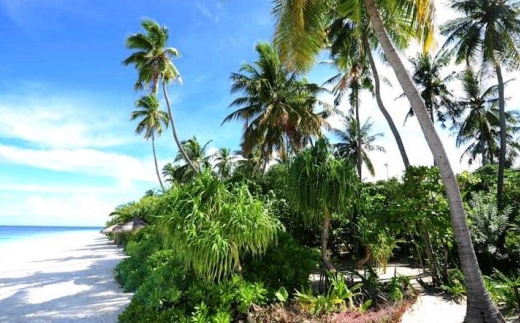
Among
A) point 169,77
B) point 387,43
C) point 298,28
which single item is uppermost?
point 169,77

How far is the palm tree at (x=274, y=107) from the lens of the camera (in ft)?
A: 60.6

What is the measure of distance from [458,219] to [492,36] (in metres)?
13.7

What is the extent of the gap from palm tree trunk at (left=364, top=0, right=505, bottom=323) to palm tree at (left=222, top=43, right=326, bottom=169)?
40.2 feet

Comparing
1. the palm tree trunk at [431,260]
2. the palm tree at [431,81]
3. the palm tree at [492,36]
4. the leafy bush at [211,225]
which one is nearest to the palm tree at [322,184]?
the leafy bush at [211,225]

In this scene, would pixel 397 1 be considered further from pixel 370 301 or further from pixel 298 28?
pixel 370 301

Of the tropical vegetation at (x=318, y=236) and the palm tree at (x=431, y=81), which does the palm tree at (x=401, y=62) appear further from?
the palm tree at (x=431, y=81)

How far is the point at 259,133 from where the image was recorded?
18.8 metres

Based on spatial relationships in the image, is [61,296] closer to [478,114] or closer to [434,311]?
[434,311]

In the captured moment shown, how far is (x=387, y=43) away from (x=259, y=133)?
12.9m

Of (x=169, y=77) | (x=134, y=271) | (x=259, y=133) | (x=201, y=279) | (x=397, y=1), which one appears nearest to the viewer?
(x=201, y=279)

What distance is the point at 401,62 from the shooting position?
6059mm

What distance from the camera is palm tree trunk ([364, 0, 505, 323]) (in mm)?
5062

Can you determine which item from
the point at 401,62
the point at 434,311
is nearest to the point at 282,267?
the point at 434,311

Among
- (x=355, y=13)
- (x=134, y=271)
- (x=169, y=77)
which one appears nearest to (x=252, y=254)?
(x=134, y=271)
